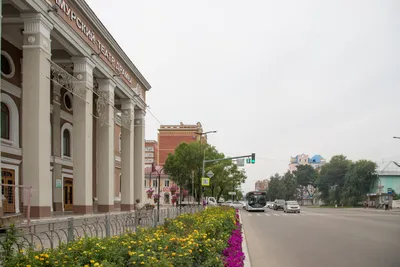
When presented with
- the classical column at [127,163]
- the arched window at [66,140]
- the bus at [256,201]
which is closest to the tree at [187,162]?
the bus at [256,201]

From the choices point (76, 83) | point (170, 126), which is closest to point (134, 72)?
point (76, 83)

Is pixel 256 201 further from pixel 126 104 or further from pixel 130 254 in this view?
pixel 130 254

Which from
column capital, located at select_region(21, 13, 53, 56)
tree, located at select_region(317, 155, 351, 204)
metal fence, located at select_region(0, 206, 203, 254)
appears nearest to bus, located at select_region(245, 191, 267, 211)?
tree, located at select_region(317, 155, 351, 204)

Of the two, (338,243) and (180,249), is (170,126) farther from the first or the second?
(180,249)

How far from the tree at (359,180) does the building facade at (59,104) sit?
52.1 m

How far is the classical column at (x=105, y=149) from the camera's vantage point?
88.5ft

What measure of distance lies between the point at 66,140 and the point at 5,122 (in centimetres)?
748

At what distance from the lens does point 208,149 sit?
57438 mm

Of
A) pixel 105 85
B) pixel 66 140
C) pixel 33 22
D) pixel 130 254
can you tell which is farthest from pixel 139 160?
pixel 130 254

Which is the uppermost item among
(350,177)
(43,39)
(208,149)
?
(43,39)

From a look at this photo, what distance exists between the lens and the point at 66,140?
94.7ft

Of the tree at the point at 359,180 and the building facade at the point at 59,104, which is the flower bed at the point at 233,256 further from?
the tree at the point at 359,180

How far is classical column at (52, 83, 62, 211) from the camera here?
85.9 feet

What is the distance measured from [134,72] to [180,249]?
100ft
